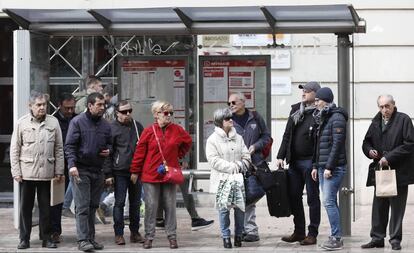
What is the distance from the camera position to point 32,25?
40.0ft

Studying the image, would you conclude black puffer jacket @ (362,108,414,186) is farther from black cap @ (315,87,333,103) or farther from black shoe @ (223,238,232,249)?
black shoe @ (223,238,232,249)

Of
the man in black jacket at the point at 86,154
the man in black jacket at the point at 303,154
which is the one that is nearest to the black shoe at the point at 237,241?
the man in black jacket at the point at 303,154

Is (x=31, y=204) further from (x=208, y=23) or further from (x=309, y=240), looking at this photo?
(x=309, y=240)

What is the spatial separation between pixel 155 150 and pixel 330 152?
1941 mm

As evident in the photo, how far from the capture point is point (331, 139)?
36.3ft

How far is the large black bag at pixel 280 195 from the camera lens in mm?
11531

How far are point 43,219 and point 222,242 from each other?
2092 millimetres

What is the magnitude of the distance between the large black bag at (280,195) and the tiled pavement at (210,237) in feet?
1.34

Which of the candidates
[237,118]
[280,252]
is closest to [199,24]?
[237,118]

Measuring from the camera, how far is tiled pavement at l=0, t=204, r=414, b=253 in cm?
1137

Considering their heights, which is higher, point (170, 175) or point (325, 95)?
point (325, 95)

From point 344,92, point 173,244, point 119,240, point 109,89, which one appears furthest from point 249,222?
point 109,89

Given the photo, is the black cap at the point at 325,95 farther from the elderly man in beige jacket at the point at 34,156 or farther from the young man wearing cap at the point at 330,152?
the elderly man in beige jacket at the point at 34,156

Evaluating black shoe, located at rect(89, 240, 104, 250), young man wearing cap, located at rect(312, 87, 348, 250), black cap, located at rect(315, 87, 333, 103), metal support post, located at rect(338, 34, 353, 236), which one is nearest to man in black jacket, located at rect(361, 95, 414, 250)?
young man wearing cap, located at rect(312, 87, 348, 250)
